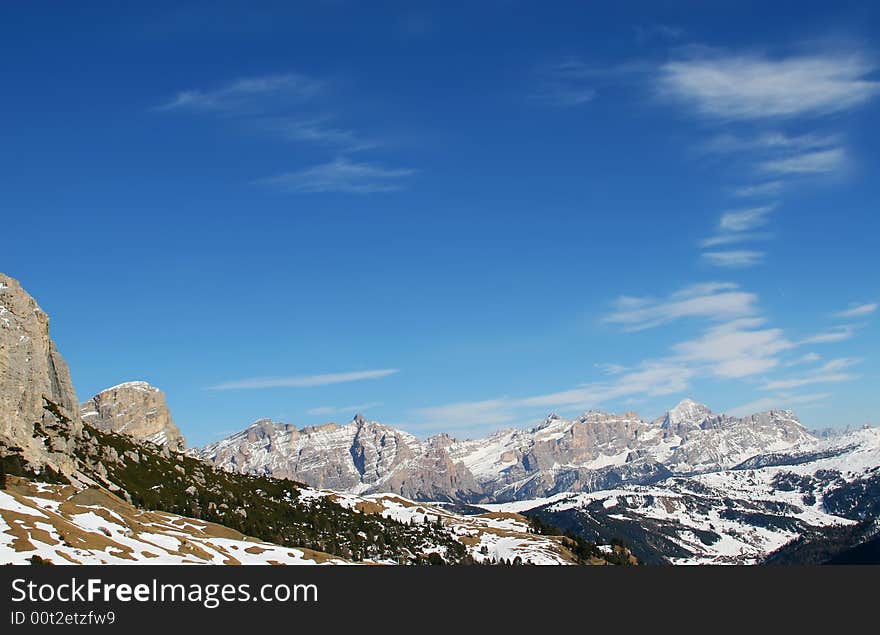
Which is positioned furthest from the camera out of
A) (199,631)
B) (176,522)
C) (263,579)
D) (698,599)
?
(176,522)

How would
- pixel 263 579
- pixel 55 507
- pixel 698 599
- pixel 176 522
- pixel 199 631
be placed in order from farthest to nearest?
pixel 176 522 → pixel 55 507 → pixel 698 599 → pixel 263 579 → pixel 199 631

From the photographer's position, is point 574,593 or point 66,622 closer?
point 66,622

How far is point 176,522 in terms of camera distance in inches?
7377

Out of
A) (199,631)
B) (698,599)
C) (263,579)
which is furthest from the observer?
(698,599)

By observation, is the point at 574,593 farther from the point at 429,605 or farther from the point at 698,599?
the point at 429,605

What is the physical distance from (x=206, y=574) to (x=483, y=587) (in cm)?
3486

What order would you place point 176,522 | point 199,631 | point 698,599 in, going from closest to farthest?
point 199,631
point 698,599
point 176,522

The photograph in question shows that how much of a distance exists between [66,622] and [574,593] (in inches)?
2381

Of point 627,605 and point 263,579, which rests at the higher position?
point 263,579

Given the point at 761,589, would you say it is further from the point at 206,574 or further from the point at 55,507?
the point at 55,507

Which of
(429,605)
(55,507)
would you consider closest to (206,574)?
(429,605)

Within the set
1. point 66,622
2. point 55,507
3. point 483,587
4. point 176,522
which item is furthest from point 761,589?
point 176,522

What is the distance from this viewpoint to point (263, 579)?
84625 mm

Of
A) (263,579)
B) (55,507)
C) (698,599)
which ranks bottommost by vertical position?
(698,599)
